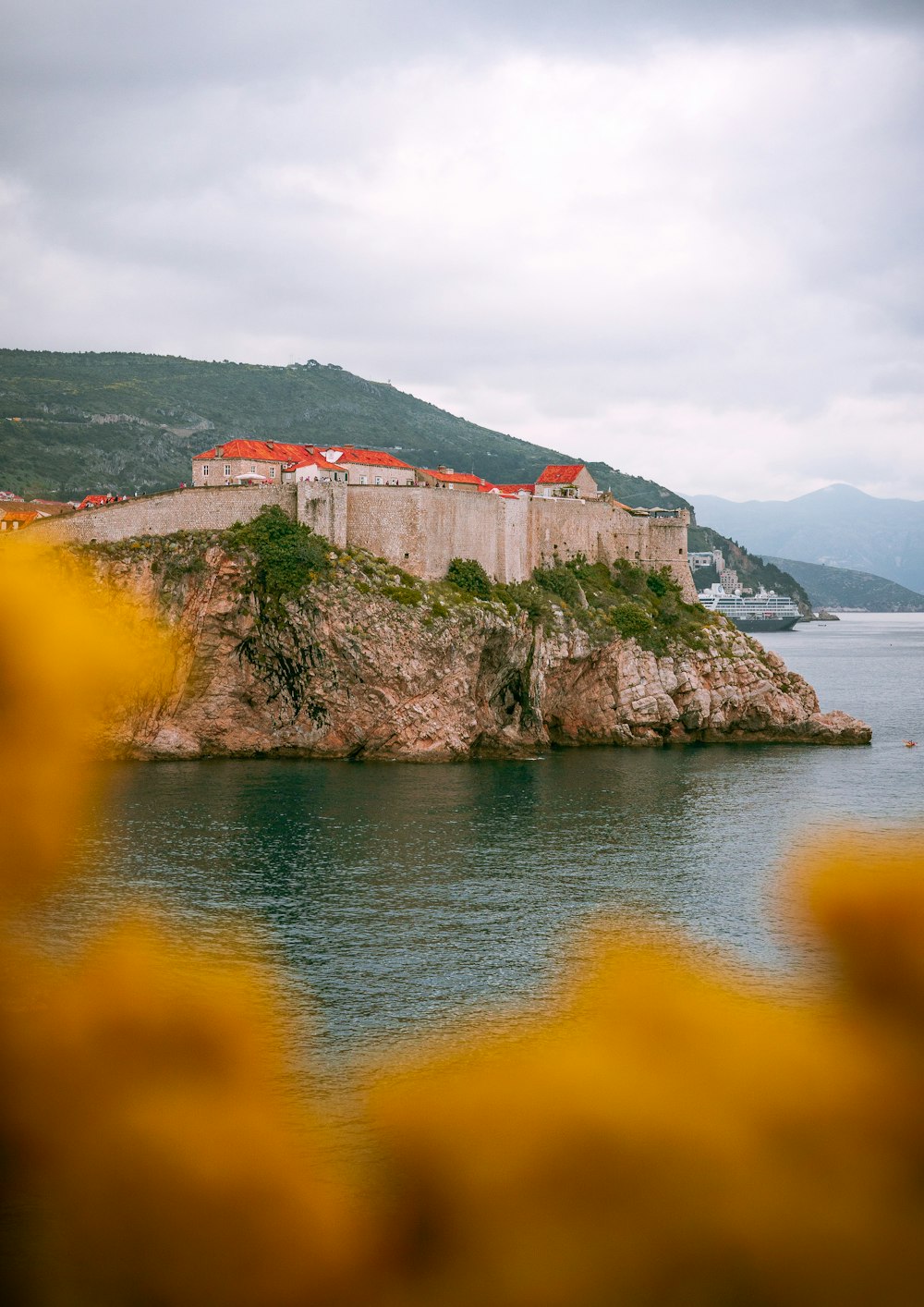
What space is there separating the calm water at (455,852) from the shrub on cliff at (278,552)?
24.1 feet

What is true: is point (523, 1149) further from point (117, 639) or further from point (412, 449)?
point (412, 449)

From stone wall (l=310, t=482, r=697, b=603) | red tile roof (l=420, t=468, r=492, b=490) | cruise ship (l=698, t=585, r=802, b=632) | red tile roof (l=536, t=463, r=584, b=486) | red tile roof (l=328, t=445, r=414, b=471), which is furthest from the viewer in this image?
cruise ship (l=698, t=585, r=802, b=632)

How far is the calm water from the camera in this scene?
27875 mm

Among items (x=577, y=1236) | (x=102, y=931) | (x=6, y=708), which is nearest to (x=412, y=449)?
(x=6, y=708)

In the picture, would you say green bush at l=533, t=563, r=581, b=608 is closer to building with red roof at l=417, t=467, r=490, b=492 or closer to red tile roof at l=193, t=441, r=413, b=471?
building with red roof at l=417, t=467, r=490, b=492

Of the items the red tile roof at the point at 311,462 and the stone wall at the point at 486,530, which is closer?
the stone wall at the point at 486,530

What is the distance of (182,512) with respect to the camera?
174 ft

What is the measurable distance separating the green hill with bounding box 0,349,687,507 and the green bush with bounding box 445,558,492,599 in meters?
54.5

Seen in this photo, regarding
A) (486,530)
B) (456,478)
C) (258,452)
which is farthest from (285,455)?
(456,478)

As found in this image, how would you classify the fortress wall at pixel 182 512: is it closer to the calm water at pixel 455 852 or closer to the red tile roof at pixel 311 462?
the red tile roof at pixel 311 462

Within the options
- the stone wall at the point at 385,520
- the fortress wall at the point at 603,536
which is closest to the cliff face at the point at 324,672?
the stone wall at the point at 385,520

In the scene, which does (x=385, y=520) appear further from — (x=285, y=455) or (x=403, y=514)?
(x=285, y=455)

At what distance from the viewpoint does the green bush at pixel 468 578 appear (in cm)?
5556

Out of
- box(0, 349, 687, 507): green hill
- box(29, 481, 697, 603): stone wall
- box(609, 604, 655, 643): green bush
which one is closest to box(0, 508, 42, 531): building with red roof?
box(29, 481, 697, 603): stone wall
